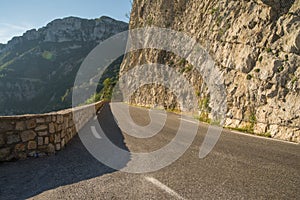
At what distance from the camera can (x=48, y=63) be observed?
506 feet

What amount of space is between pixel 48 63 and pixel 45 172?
166212 mm

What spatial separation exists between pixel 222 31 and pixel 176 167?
16.1m

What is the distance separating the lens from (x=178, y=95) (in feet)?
82.4

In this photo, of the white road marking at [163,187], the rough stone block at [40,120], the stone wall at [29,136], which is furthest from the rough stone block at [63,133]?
the white road marking at [163,187]

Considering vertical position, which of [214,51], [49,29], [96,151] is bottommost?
[96,151]

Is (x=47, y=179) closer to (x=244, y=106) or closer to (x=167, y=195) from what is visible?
(x=167, y=195)

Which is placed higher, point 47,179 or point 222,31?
point 222,31

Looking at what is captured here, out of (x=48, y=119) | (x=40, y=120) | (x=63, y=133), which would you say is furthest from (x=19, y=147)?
(x=63, y=133)

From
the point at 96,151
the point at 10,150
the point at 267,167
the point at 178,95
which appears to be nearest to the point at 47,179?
the point at 10,150

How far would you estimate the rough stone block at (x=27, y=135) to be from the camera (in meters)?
5.42

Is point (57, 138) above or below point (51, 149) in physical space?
above

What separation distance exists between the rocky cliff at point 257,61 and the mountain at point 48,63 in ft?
301

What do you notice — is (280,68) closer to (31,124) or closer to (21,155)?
(31,124)

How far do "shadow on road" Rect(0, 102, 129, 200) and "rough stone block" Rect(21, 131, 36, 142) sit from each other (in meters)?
0.52
